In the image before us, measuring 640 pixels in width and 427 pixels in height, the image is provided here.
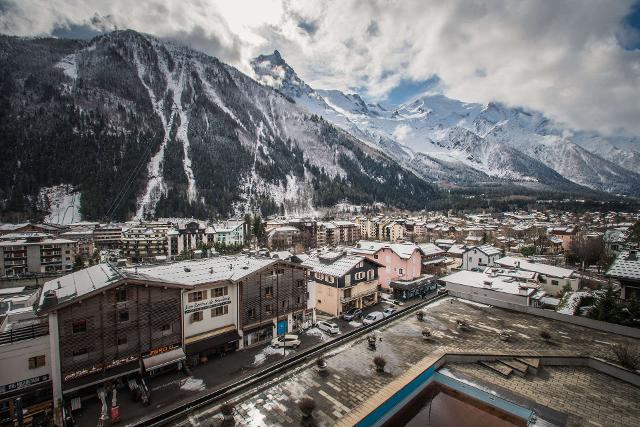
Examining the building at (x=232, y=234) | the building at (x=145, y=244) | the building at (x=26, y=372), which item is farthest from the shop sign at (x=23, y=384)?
the building at (x=232, y=234)

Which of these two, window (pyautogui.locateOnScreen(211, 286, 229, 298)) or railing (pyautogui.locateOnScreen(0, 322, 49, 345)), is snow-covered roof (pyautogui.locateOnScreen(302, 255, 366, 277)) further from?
railing (pyautogui.locateOnScreen(0, 322, 49, 345))

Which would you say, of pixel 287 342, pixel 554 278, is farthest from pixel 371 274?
pixel 554 278

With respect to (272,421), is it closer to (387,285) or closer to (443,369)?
(443,369)

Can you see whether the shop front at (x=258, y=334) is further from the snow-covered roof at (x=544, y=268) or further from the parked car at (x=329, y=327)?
the snow-covered roof at (x=544, y=268)

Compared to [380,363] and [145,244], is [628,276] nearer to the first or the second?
[380,363]

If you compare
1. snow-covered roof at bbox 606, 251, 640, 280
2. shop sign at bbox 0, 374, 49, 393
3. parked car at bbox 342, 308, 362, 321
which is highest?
snow-covered roof at bbox 606, 251, 640, 280

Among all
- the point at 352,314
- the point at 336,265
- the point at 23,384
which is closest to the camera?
the point at 23,384

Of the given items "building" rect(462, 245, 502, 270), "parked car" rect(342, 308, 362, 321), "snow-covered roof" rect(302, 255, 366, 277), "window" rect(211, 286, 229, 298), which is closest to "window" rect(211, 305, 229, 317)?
"window" rect(211, 286, 229, 298)
